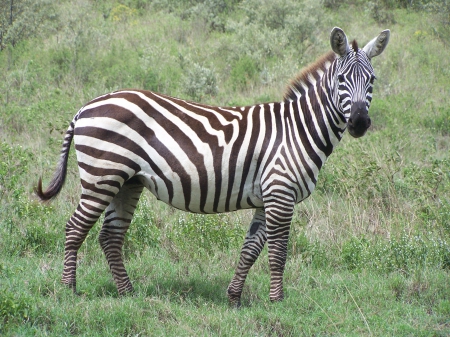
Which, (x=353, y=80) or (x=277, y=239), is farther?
(x=277, y=239)

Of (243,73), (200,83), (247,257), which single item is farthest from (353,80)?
(243,73)

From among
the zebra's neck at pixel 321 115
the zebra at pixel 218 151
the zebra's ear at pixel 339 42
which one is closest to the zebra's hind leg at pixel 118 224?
the zebra at pixel 218 151

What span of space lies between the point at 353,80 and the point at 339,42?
16.9 inches

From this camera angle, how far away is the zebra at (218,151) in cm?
518

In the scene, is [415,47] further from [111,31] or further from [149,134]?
[149,134]

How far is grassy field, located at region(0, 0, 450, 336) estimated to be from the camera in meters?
4.88

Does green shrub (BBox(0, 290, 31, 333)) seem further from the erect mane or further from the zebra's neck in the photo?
the erect mane

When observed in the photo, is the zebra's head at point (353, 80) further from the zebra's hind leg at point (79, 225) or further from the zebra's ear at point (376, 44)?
the zebra's hind leg at point (79, 225)

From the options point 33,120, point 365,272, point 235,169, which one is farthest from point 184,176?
point 33,120

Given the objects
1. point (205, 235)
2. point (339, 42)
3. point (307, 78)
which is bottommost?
point (205, 235)

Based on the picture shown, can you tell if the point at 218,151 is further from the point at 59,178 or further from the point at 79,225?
the point at 59,178

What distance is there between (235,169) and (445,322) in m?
2.36

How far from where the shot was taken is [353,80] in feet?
16.8

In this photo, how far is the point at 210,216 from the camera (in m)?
6.85
